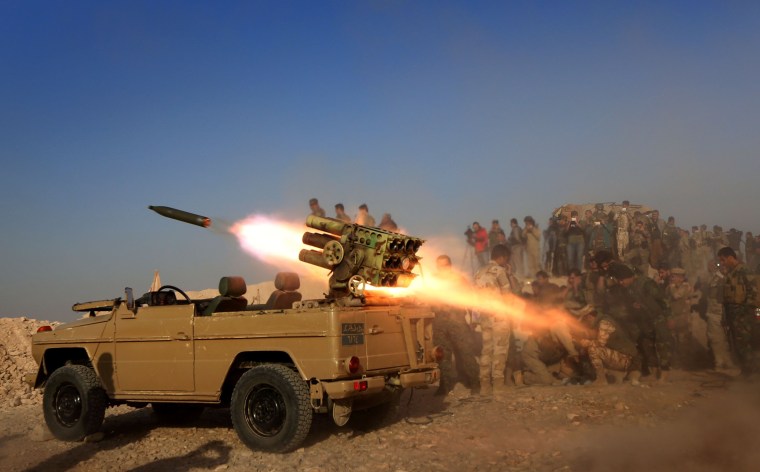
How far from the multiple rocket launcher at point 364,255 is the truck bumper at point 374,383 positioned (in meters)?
1.15

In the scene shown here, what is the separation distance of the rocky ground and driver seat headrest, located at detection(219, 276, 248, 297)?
1.76 meters

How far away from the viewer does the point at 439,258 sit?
37.1ft

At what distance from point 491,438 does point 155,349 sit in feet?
13.5

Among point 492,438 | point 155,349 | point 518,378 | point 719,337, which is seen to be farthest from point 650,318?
point 155,349

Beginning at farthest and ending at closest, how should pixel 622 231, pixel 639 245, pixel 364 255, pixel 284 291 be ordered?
pixel 622 231 < pixel 639 245 < pixel 284 291 < pixel 364 255

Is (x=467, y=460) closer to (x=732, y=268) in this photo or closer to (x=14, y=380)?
(x=732, y=268)

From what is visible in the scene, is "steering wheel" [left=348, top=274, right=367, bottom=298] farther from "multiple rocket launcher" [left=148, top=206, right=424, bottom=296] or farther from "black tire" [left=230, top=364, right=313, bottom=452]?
"black tire" [left=230, top=364, right=313, bottom=452]

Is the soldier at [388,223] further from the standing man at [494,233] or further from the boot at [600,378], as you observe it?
the standing man at [494,233]

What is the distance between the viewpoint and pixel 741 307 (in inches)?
428

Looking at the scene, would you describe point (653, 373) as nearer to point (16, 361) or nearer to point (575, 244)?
point (575, 244)

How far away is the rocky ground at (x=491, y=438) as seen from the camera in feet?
21.3

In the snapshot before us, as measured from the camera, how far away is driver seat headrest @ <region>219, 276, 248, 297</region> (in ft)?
27.4

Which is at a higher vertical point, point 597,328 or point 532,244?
point 532,244

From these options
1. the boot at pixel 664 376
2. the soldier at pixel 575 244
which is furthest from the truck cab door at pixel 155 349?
the soldier at pixel 575 244
